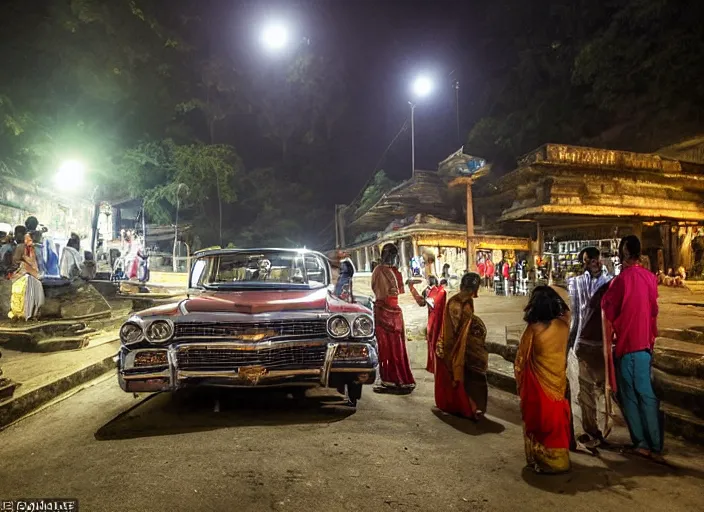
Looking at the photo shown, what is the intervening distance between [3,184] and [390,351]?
17.2m

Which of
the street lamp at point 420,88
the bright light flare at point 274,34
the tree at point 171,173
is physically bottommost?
the tree at point 171,173


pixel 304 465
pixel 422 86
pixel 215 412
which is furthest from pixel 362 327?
pixel 422 86

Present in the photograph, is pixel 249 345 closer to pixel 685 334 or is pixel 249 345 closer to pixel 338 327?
pixel 338 327

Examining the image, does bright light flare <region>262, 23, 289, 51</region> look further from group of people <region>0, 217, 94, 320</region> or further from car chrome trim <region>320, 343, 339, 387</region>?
car chrome trim <region>320, 343, 339, 387</region>

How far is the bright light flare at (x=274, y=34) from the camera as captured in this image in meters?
26.7

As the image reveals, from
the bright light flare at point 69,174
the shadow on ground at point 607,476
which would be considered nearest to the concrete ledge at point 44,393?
the shadow on ground at point 607,476

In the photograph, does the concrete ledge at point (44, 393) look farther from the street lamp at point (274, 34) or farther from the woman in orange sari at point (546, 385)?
the street lamp at point (274, 34)

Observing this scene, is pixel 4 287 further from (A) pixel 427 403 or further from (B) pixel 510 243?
(B) pixel 510 243

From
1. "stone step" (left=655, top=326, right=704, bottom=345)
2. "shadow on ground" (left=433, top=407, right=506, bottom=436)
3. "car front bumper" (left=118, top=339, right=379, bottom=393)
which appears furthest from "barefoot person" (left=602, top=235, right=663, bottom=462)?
"stone step" (left=655, top=326, right=704, bottom=345)

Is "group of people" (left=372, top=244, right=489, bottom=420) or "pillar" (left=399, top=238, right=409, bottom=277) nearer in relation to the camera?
"group of people" (left=372, top=244, right=489, bottom=420)

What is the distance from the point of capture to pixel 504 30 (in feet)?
89.0

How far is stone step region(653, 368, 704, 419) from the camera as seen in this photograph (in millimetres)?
4184

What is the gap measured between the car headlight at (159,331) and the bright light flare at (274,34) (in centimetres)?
2742

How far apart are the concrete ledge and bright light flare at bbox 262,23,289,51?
26053 mm
